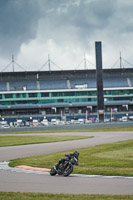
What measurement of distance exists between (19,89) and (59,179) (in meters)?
98.0

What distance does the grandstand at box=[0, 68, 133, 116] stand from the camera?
110 m

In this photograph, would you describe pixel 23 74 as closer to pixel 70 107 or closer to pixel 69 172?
pixel 70 107

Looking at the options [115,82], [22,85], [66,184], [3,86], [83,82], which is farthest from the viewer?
[83,82]

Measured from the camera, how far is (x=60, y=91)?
360 feet

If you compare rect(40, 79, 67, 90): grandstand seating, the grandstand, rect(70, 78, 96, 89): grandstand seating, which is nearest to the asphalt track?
the grandstand

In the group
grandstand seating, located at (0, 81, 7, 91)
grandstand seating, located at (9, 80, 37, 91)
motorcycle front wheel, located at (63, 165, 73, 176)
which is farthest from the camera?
grandstand seating, located at (9, 80, 37, 91)

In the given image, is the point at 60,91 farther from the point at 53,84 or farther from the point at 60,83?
the point at 60,83

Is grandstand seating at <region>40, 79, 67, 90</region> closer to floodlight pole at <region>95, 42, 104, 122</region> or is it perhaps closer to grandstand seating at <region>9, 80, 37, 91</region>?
grandstand seating at <region>9, 80, 37, 91</region>

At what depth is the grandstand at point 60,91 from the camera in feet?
360

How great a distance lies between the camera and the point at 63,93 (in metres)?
110

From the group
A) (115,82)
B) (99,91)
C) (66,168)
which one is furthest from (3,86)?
(66,168)

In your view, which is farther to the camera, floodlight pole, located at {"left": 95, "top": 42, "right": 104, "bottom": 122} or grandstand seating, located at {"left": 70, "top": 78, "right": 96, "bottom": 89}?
grandstand seating, located at {"left": 70, "top": 78, "right": 96, "bottom": 89}

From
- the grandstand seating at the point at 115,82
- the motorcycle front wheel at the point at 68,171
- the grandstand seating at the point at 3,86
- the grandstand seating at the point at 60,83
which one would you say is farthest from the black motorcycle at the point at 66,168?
the grandstand seating at the point at 3,86

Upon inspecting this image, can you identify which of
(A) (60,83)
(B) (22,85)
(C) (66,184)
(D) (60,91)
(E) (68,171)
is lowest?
(C) (66,184)
